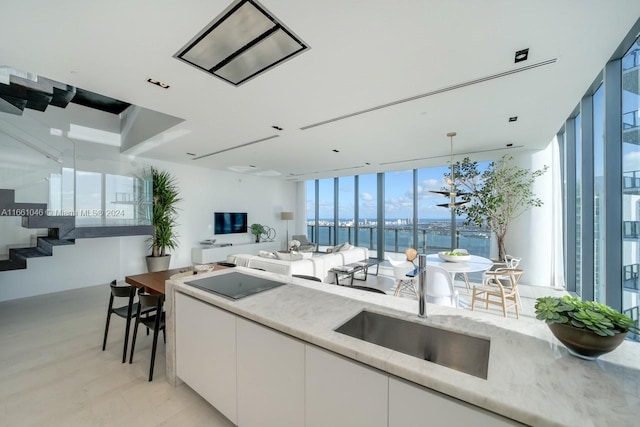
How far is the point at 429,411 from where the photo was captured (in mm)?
884

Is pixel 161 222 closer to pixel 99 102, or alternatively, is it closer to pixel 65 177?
pixel 65 177

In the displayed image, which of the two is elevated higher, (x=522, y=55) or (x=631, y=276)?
(x=522, y=55)

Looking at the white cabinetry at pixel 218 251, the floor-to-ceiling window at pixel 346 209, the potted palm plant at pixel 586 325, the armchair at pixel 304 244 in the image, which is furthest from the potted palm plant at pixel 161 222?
the potted palm plant at pixel 586 325

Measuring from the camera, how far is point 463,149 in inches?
196

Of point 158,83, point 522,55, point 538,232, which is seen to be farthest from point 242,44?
point 538,232

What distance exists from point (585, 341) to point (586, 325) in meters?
0.07

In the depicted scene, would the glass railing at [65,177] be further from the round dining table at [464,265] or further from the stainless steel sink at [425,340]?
the round dining table at [464,265]

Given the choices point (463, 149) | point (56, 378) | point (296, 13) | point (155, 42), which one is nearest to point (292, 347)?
point (296, 13)

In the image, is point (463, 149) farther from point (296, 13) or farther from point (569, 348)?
point (569, 348)

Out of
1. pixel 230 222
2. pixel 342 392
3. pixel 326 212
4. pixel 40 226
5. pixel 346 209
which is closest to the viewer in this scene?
pixel 342 392

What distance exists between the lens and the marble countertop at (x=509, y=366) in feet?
2.37

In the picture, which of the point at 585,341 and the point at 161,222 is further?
the point at 161,222

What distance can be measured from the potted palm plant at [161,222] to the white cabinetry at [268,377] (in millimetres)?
5009

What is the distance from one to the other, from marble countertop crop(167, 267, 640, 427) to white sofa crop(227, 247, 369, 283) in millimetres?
2628
